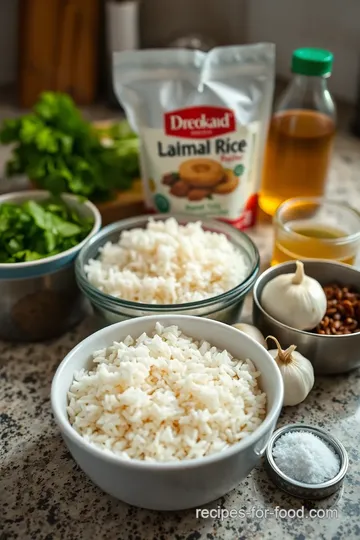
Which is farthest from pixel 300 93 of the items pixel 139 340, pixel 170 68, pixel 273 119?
pixel 139 340

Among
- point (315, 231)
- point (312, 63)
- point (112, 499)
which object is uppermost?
point (312, 63)

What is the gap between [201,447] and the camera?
0.73 metres

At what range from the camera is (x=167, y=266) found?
1.02 meters

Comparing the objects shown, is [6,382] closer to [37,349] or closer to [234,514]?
[37,349]

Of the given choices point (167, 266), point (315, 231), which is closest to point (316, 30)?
point (315, 231)

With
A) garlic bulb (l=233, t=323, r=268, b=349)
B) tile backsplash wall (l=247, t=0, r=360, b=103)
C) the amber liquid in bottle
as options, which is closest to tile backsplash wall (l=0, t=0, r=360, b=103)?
tile backsplash wall (l=247, t=0, r=360, b=103)

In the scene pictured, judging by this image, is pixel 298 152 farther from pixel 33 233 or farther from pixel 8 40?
pixel 8 40

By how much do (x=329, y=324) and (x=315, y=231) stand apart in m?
0.25

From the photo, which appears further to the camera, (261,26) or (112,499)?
(261,26)

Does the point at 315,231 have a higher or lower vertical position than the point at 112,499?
higher

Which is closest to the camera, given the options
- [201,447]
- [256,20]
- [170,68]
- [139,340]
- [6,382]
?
[201,447]

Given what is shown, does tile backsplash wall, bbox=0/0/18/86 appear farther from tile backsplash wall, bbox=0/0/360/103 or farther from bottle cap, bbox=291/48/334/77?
bottle cap, bbox=291/48/334/77

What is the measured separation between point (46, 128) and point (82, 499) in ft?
2.62

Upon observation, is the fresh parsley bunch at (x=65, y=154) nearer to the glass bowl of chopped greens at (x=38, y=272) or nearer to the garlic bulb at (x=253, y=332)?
the glass bowl of chopped greens at (x=38, y=272)
